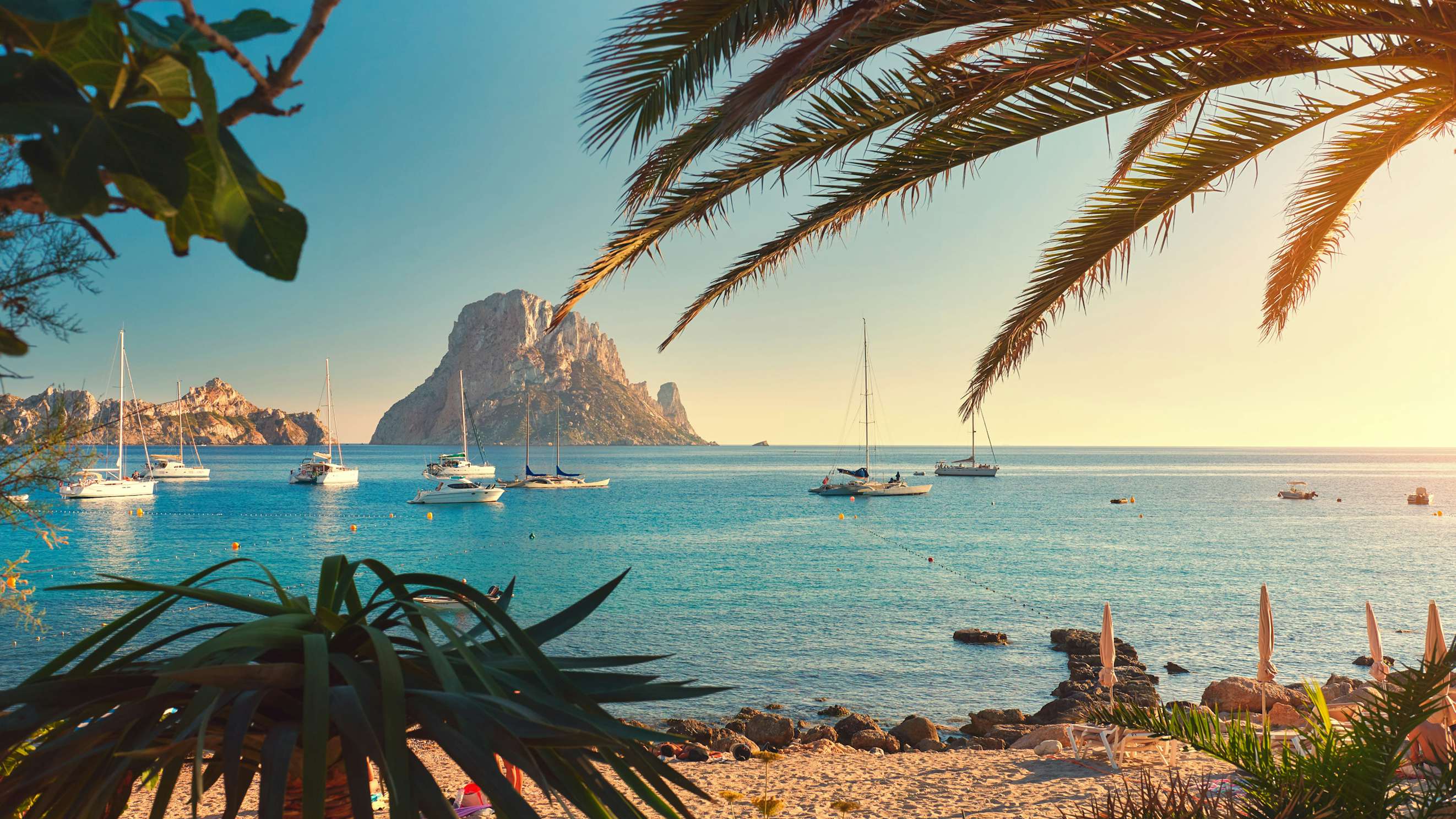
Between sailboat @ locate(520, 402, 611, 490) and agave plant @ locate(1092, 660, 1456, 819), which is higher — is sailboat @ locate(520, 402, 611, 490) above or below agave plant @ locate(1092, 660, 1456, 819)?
below

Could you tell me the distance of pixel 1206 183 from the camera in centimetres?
454

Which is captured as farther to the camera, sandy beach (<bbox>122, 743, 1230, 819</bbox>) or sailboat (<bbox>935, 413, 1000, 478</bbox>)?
sailboat (<bbox>935, 413, 1000, 478</bbox>)

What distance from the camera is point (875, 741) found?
12.4m

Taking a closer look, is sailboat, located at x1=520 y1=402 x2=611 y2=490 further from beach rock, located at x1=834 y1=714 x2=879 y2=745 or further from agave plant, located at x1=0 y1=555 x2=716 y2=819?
agave plant, located at x1=0 y1=555 x2=716 y2=819

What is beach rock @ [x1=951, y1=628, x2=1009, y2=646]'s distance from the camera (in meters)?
20.0

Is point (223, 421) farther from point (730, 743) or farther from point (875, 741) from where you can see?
point (875, 741)

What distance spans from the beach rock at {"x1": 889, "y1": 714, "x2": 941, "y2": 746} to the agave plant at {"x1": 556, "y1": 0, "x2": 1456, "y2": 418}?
9694mm

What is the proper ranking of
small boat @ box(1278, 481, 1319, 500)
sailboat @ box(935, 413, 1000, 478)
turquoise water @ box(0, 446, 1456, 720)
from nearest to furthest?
1. turquoise water @ box(0, 446, 1456, 720)
2. small boat @ box(1278, 481, 1319, 500)
3. sailboat @ box(935, 413, 1000, 478)

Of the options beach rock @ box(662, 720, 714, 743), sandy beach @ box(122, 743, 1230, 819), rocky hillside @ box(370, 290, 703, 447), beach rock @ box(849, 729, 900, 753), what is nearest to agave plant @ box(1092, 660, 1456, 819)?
sandy beach @ box(122, 743, 1230, 819)

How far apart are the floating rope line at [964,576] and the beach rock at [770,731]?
12.1 m

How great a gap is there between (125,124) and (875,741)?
43.6ft

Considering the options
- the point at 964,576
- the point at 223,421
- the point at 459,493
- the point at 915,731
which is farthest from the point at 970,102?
the point at 223,421

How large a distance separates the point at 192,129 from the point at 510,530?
4397 centimetres

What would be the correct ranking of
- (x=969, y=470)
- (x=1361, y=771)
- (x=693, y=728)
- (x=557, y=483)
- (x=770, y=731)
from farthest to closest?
(x=969, y=470), (x=557, y=483), (x=693, y=728), (x=770, y=731), (x=1361, y=771)
